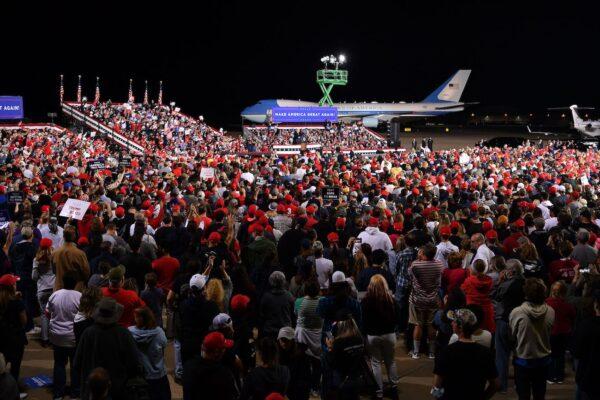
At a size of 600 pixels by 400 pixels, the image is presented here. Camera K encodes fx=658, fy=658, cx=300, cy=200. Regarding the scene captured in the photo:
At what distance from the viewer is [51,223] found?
994 centimetres

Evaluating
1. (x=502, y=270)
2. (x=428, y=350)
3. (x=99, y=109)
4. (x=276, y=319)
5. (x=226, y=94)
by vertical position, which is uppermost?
(x=226, y=94)

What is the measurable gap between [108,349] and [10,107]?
32.1 m

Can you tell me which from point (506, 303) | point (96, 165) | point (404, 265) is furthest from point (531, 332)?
point (96, 165)

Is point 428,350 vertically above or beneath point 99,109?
beneath

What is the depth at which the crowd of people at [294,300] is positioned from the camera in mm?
5820

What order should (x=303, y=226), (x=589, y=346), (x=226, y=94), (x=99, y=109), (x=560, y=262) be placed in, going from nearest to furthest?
(x=589, y=346), (x=560, y=262), (x=303, y=226), (x=99, y=109), (x=226, y=94)

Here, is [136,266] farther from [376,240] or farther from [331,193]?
[331,193]

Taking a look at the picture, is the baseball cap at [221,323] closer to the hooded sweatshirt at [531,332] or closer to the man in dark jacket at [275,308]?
the man in dark jacket at [275,308]

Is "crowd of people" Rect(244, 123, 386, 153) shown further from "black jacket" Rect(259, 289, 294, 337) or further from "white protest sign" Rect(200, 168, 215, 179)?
"black jacket" Rect(259, 289, 294, 337)

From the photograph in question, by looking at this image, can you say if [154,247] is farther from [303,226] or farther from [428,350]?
[428,350]

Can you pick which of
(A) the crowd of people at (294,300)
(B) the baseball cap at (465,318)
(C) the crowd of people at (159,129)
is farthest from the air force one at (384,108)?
(B) the baseball cap at (465,318)

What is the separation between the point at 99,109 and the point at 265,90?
78.7m

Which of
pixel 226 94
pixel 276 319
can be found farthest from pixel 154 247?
pixel 226 94

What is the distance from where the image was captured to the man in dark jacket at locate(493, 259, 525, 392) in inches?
298
